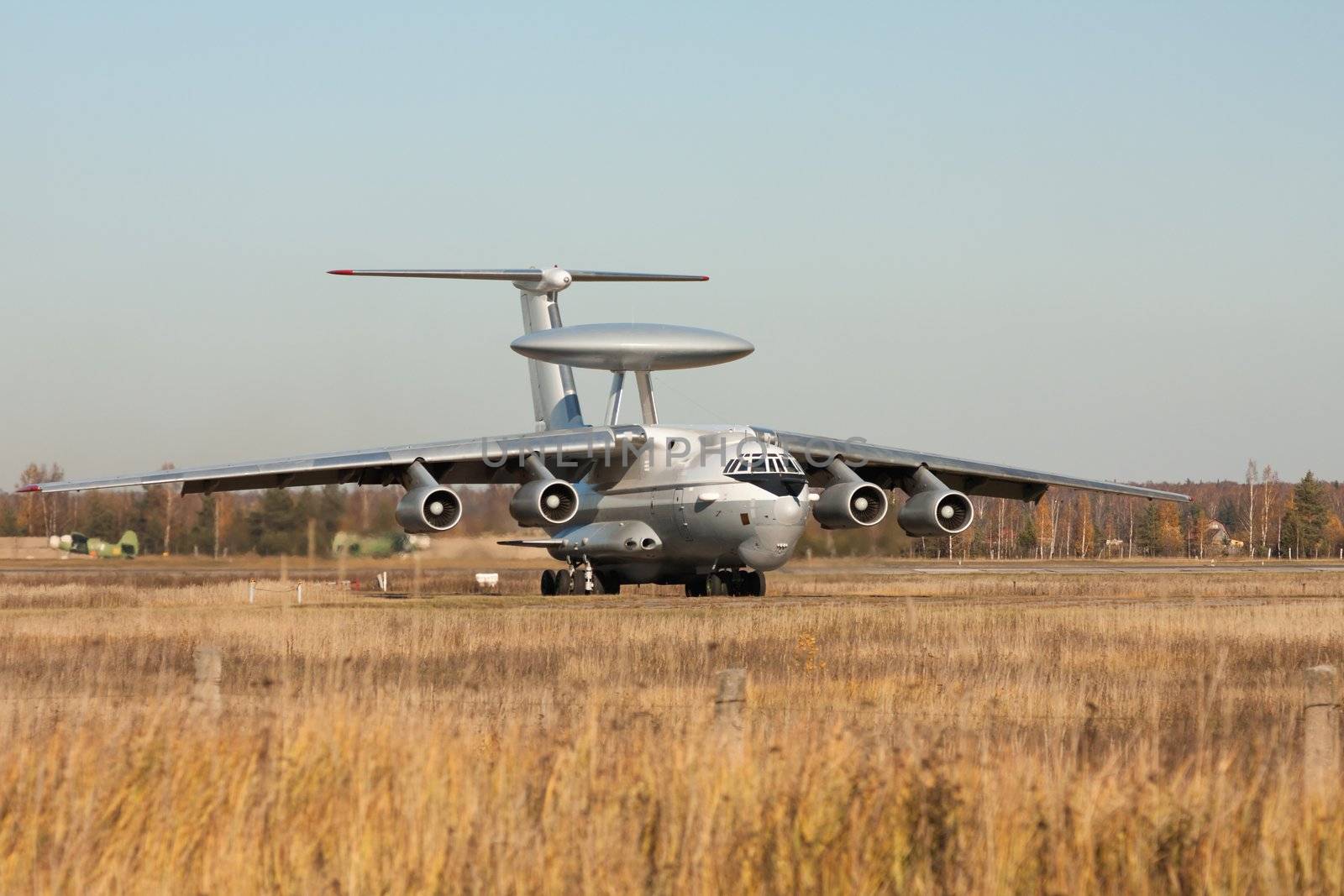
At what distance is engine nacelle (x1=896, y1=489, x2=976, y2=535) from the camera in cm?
3014

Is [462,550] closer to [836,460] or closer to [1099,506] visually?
[836,460]

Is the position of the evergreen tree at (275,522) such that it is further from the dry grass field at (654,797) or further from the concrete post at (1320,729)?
the concrete post at (1320,729)

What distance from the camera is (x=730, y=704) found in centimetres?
807

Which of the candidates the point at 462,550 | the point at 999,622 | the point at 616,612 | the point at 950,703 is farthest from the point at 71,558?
the point at 950,703

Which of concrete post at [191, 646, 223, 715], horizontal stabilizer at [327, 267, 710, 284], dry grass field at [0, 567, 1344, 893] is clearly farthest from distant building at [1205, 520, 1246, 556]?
concrete post at [191, 646, 223, 715]

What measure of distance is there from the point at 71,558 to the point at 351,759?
1880 inches

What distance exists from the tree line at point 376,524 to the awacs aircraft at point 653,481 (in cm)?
62

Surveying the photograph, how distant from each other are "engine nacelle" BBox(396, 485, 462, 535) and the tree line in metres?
1.22

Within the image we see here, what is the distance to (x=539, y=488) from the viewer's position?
92.9ft

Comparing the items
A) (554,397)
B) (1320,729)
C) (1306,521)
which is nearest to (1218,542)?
(1306,521)

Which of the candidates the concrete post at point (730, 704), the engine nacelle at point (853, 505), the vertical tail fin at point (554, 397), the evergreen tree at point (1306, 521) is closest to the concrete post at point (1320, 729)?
the concrete post at point (730, 704)

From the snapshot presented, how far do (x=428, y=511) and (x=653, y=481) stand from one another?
5.15 meters

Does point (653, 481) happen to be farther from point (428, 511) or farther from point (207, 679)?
point (207, 679)

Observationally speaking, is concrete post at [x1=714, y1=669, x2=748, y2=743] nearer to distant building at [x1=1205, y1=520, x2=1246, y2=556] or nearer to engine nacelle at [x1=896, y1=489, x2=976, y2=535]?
engine nacelle at [x1=896, y1=489, x2=976, y2=535]
